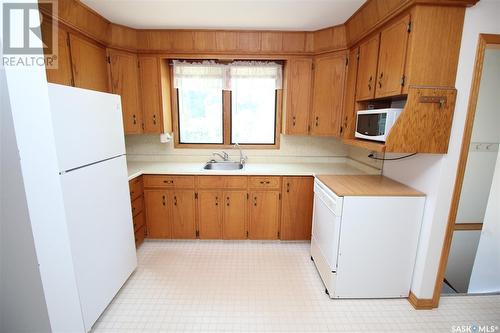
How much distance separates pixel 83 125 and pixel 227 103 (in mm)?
1899

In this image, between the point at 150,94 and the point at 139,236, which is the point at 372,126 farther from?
the point at 139,236

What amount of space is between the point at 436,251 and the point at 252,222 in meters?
1.76

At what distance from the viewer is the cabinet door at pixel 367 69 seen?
6.86 ft

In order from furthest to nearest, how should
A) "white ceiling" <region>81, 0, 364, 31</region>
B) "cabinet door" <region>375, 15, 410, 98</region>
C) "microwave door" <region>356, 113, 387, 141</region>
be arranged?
"white ceiling" <region>81, 0, 364, 31</region> < "microwave door" <region>356, 113, 387, 141</region> < "cabinet door" <region>375, 15, 410, 98</region>

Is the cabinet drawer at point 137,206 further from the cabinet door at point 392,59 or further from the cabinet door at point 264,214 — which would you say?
the cabinet door at point 392,59

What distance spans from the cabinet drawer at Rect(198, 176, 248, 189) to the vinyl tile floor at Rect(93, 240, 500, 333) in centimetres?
82

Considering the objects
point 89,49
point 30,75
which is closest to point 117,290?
point 30,75

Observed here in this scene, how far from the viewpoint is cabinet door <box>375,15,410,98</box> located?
1688 millimetres

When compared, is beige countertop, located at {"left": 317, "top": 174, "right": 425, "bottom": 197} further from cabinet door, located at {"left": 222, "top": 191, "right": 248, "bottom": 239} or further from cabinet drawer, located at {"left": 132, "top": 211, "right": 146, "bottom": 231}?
cabinet drawer, located at {"left": 132, "top": 211, "right": 146, "bottom": 231}

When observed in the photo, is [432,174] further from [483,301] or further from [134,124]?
[134,124]

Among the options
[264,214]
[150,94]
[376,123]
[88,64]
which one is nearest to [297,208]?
[264,214]

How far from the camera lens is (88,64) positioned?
2350mm

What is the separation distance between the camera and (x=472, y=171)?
92.9 inches


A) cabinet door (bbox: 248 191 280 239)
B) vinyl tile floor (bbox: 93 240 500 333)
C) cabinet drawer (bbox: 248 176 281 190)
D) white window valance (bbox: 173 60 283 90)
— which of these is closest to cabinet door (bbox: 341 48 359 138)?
white window valance (bbox: 173 60 283 90)
